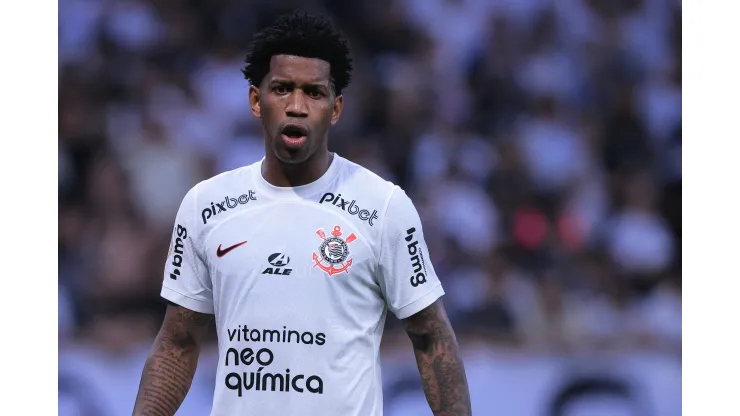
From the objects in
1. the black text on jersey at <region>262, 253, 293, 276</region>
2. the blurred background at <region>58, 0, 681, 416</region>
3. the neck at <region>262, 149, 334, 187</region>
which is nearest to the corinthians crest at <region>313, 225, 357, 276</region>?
the black text on jersey at <region>262, 253, 293, 276</region>

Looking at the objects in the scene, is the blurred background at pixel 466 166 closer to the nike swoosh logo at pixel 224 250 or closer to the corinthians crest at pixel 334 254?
the nike swoosh logo at pixel 224 250

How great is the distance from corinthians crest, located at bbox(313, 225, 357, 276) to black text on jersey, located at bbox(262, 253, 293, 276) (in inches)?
4.0

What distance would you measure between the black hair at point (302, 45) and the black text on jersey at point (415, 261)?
0.59 meters

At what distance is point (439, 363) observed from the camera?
3.87 meters

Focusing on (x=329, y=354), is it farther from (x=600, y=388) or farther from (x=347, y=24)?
(x=347, y=24)

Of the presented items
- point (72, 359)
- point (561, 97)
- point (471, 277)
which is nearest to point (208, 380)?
point (72, 359)

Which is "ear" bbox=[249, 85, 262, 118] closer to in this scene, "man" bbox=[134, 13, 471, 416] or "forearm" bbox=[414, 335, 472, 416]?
"man" bbox=[134, 13, 471, 416]

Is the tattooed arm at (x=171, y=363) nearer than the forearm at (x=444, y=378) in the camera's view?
No

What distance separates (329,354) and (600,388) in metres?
4.50

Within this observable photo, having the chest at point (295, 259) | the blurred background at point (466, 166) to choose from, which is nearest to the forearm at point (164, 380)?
the chest at point (295, 259)

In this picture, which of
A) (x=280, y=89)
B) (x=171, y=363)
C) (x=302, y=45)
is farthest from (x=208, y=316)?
(x=302, y=45)

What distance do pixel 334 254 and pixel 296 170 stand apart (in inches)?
13.7

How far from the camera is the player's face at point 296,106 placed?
3.83 m

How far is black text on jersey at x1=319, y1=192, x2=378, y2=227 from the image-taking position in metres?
3.90
